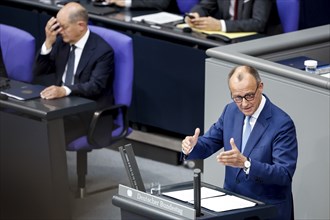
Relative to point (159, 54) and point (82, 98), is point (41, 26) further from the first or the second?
point (82, 98)

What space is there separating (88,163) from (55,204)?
4.61 ft

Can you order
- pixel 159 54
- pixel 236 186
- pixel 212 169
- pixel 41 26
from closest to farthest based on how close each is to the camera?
pixel 236 186 → pixel 212 169 → pixel 159 54 → pixel 41 26

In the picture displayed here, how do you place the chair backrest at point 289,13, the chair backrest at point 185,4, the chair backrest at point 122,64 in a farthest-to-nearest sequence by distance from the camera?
the chair backrest at point 185,4
the chair backrest at point 289,13
the chair backrest at point 122,64

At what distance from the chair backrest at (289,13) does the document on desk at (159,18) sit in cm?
87

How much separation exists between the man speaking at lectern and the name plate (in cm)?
31

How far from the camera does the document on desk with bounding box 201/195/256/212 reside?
4880 millimetres

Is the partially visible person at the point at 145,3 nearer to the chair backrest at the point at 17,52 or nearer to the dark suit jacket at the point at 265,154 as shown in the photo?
the chair backrest at the point at 17,52

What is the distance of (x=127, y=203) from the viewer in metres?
5.01

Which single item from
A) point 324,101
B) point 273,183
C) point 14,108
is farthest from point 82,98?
point 273,183

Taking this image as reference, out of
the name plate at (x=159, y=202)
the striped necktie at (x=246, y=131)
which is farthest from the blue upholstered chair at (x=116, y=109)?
the name plate at (x=159, y=202)

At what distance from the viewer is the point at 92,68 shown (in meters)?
7.31

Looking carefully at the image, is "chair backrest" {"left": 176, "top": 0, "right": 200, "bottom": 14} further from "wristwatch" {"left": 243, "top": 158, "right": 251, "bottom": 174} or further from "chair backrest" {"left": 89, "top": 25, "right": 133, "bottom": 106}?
"wristwatch" {"left": 243, "top": 158, "right": 251, "bottom": 174}

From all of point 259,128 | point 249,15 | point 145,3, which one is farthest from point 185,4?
point 259,128

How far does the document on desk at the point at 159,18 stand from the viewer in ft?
26.7
